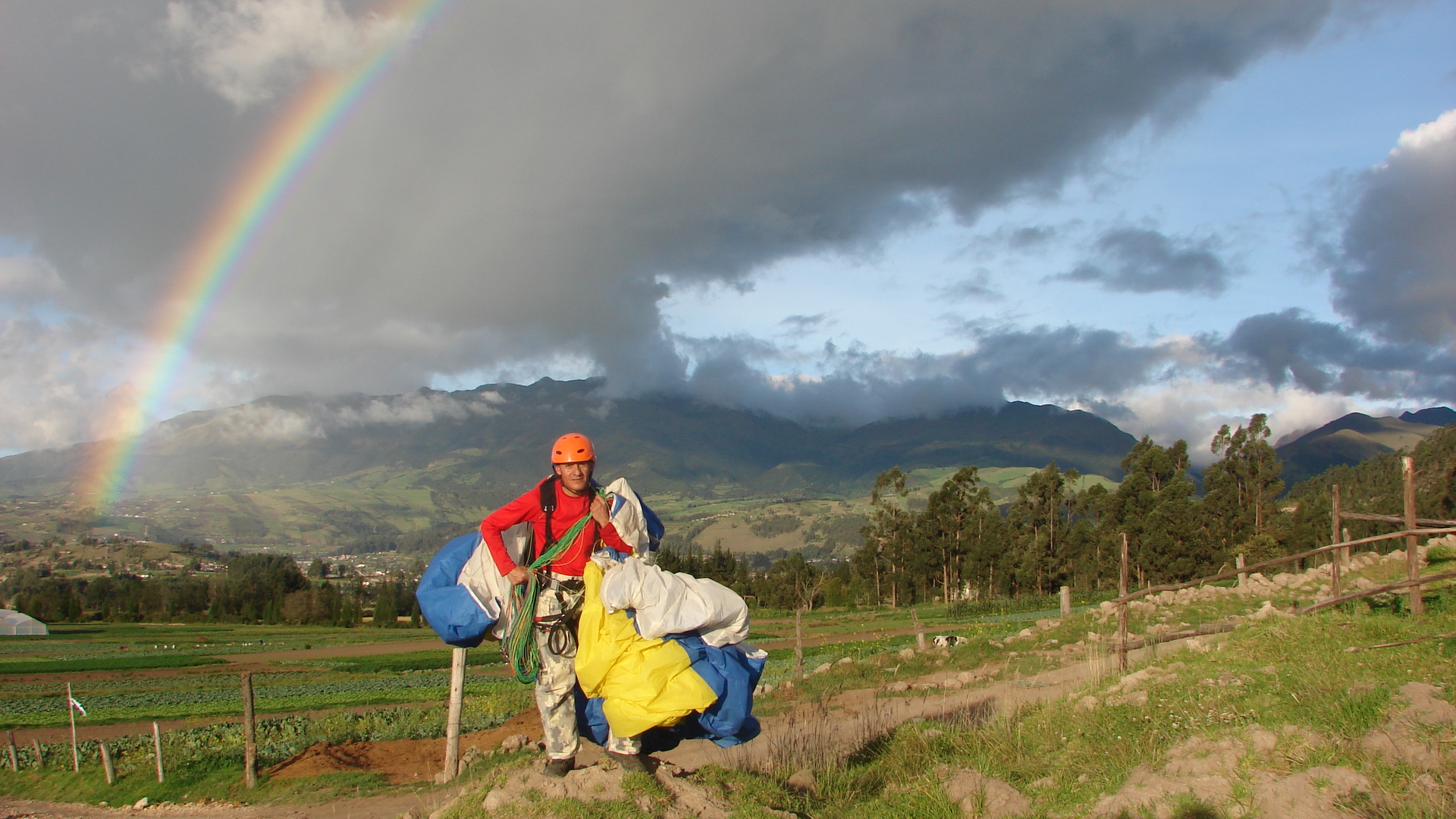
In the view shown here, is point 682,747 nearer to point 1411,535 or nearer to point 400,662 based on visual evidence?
point 1411,535

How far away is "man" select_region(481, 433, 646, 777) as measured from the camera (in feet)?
19.5

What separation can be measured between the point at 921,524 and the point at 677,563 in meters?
24.9

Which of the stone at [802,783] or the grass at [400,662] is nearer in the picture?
the stone at [802,783]

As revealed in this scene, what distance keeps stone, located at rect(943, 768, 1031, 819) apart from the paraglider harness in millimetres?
3276

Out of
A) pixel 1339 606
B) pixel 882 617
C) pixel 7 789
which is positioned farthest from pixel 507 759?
pixel 882 617

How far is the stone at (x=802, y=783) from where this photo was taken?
276 inches

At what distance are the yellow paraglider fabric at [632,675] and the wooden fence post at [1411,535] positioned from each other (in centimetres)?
911

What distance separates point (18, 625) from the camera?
77938mm

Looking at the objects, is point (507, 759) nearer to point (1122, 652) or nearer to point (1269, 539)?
point (1122, 652)

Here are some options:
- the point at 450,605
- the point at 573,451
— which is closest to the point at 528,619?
the point at 450,605

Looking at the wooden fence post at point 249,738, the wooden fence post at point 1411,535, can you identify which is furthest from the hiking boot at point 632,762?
the wooden fence post at point 249,738

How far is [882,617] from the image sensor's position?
5362cm

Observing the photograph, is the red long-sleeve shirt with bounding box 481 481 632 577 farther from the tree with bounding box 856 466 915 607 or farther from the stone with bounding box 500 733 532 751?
the tree with bounding box 856 466 915 607

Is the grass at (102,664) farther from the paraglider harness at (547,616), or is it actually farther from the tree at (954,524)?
the tree at (954,524)
